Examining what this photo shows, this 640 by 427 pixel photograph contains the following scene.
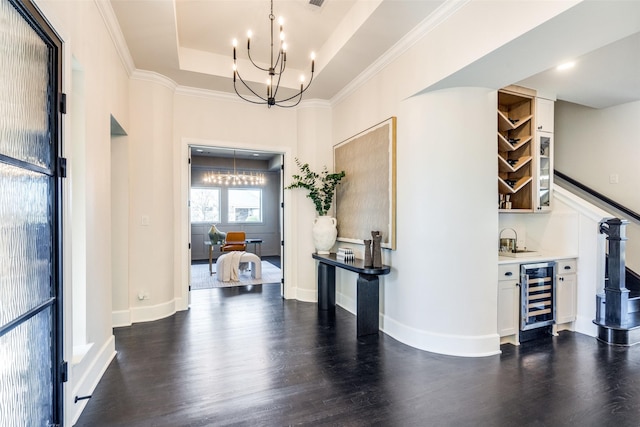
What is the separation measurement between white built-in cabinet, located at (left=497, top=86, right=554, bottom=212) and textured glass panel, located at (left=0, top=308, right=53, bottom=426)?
4146 mm

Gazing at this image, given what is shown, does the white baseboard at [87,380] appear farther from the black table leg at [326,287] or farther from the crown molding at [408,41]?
the crown molding at [408,41]

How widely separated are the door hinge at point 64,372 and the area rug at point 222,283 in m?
3.75

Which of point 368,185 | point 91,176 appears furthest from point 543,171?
point 91,176

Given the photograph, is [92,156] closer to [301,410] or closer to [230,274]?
[301,410]

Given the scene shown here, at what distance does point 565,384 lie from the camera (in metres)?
2.45

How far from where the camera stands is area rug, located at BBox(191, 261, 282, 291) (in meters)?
5.87

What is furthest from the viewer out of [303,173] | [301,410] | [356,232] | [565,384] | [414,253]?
[303,173]

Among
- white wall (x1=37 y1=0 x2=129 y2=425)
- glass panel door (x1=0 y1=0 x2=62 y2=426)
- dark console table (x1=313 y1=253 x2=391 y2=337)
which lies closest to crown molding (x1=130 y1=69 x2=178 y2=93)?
white wall (x1=37 y1=0 x2=129 y2=425)

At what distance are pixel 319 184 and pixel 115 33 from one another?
2938 millimetres

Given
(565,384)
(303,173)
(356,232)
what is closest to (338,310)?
(356,232)

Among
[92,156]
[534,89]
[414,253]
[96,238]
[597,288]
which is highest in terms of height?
[534,89]

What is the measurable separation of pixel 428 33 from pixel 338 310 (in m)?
3.40

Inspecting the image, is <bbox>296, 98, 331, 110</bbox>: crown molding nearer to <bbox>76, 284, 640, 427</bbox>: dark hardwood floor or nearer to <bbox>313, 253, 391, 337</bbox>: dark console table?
<bbox>313, 253, 391, 337</bbox>: dark console table

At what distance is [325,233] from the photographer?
445 cm
